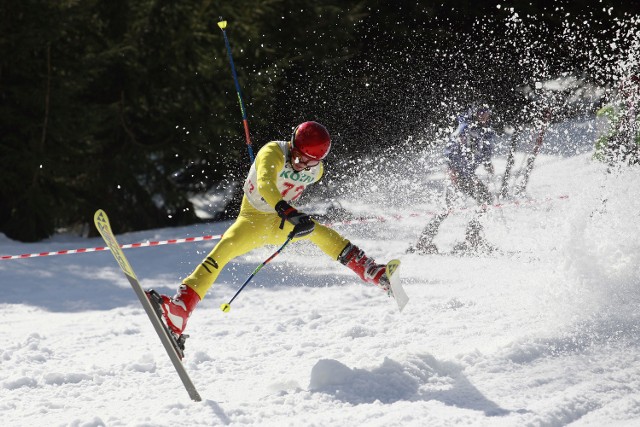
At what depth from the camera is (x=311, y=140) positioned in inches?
189

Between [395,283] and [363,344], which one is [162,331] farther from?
[395,283]

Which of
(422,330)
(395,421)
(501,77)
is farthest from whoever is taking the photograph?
(501,77)

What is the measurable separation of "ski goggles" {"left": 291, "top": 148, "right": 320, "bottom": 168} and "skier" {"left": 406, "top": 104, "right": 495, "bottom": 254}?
3898 millimetres

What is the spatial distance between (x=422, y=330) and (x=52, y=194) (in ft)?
25.3

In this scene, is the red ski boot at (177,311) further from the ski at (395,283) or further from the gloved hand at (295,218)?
the ski at (395,283)

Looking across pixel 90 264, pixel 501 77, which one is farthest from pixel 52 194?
pixel 501 77

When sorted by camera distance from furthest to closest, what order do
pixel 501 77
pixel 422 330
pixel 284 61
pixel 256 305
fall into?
pixel 501 77
pixel 284 61
pixel 256 305
pixel 422 330

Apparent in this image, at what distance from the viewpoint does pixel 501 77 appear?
16.3 m

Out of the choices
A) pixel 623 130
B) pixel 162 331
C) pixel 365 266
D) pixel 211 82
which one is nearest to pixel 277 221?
pixel 365 266

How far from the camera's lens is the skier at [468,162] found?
8.53 metres

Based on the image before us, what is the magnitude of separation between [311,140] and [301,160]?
0.62 ft

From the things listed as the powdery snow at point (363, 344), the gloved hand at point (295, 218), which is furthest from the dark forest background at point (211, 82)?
the gloved hand at point (295, 218)

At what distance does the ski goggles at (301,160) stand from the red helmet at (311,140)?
0.14 feet

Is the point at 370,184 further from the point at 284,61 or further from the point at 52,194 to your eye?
the point at 52,194
